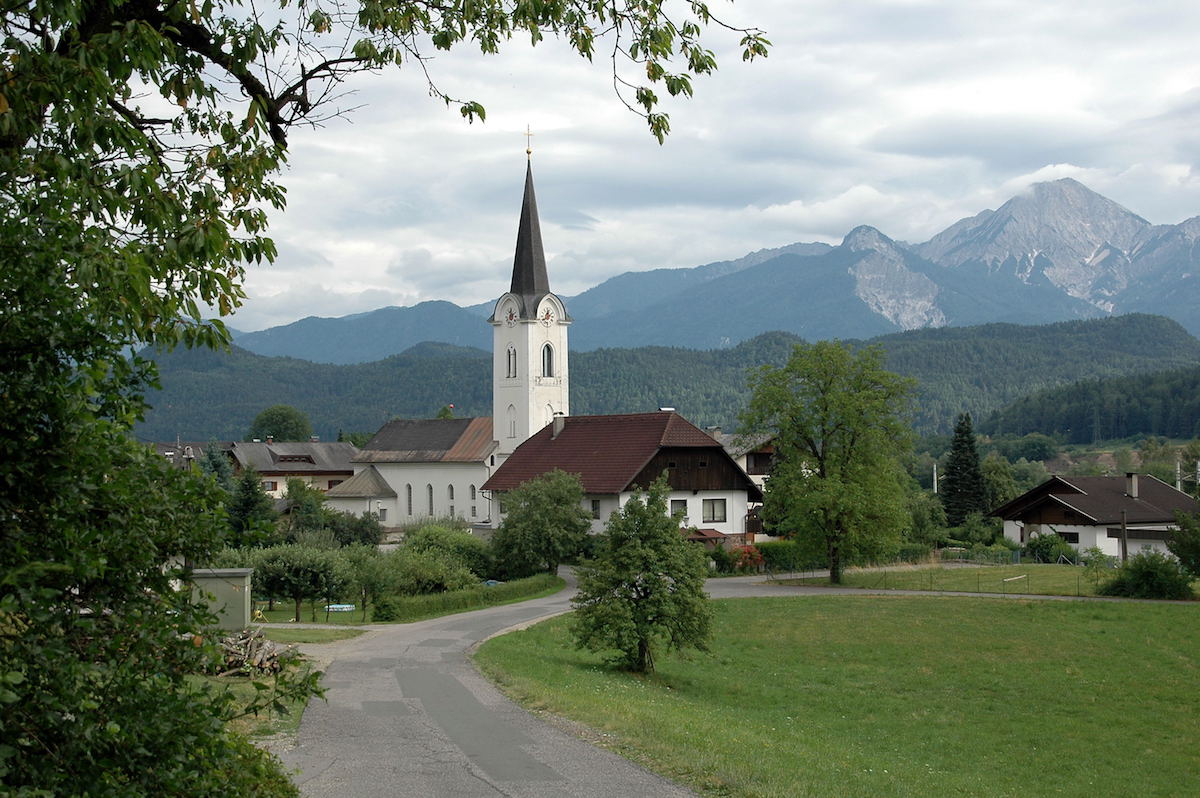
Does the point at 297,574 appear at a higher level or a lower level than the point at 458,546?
lower

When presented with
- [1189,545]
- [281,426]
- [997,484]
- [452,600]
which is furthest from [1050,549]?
[281,426]

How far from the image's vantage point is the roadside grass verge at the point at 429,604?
32156 millimetres

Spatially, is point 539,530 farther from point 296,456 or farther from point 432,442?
point 296,456

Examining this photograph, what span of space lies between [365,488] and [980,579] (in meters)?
48.1

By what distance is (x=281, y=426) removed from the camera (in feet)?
495

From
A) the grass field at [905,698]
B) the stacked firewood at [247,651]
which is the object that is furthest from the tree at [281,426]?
the stacked firewood at [247,651]

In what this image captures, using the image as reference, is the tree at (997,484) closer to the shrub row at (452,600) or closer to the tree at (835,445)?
the tree at (835,445)

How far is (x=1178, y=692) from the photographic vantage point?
25.3m

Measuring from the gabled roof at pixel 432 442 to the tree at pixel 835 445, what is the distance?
3495 centimetres

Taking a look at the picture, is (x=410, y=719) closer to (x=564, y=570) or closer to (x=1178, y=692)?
(x=1178, y=692)

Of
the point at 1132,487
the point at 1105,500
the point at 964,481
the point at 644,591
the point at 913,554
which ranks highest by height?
the point at 964,481

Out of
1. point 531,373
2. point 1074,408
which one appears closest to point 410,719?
point 531,373

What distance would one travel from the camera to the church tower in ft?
258

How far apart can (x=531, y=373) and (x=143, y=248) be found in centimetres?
7226
